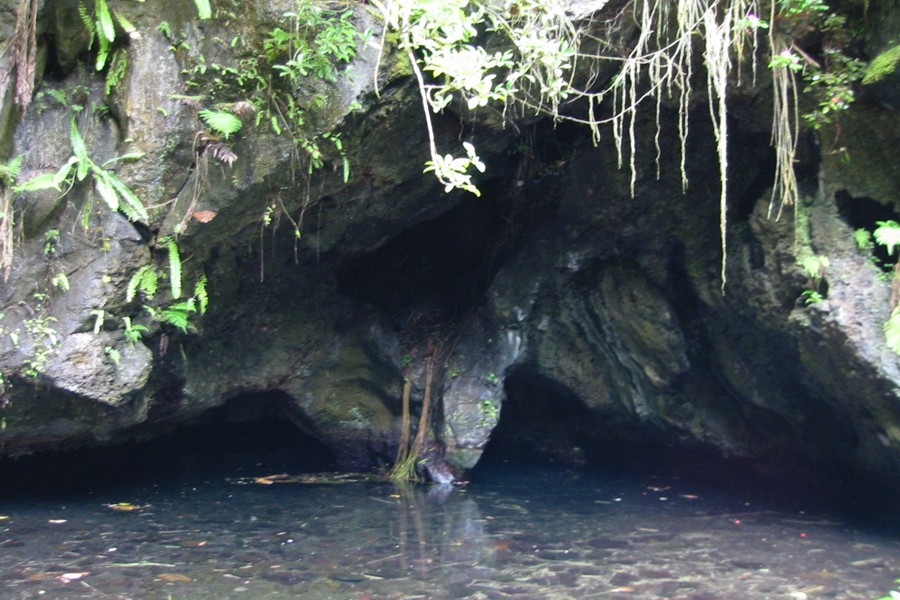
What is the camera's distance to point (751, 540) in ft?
20.8

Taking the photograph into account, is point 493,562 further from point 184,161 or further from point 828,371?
Result: point 184,161

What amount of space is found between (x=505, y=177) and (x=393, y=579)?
501 cm

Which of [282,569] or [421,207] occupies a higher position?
[421,207]

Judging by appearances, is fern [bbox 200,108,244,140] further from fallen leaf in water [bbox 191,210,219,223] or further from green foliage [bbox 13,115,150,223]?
fallen leaf in water [bbox 191,210,219,223]

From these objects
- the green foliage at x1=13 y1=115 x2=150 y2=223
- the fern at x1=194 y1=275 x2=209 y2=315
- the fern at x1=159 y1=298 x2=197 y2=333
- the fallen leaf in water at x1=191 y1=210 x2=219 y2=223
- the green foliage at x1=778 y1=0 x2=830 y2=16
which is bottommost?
the fern at x1=159 y1=298 x2=197 y2=333

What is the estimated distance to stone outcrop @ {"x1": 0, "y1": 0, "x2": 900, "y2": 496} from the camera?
20.0 feet

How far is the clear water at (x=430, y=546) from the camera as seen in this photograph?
17.3 feet

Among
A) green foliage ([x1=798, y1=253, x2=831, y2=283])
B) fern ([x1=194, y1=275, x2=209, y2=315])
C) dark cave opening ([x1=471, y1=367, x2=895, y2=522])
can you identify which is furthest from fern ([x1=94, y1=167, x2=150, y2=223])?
green foliage ([x1=798, y1=253, x2=831, y2=283])

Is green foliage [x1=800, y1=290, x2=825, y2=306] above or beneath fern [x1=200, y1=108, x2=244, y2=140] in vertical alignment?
beneath

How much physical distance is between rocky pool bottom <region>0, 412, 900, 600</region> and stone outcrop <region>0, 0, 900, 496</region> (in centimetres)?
77

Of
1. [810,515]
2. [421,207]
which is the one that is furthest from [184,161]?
[810,515]

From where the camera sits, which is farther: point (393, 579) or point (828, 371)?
point (828, 371)

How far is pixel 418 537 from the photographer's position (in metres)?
6.54

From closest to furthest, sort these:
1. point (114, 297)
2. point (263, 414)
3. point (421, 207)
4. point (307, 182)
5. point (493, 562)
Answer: point (493, 562) → point (114, 297) → point (307, 182) → point (421, 207) → point (263, 414)
